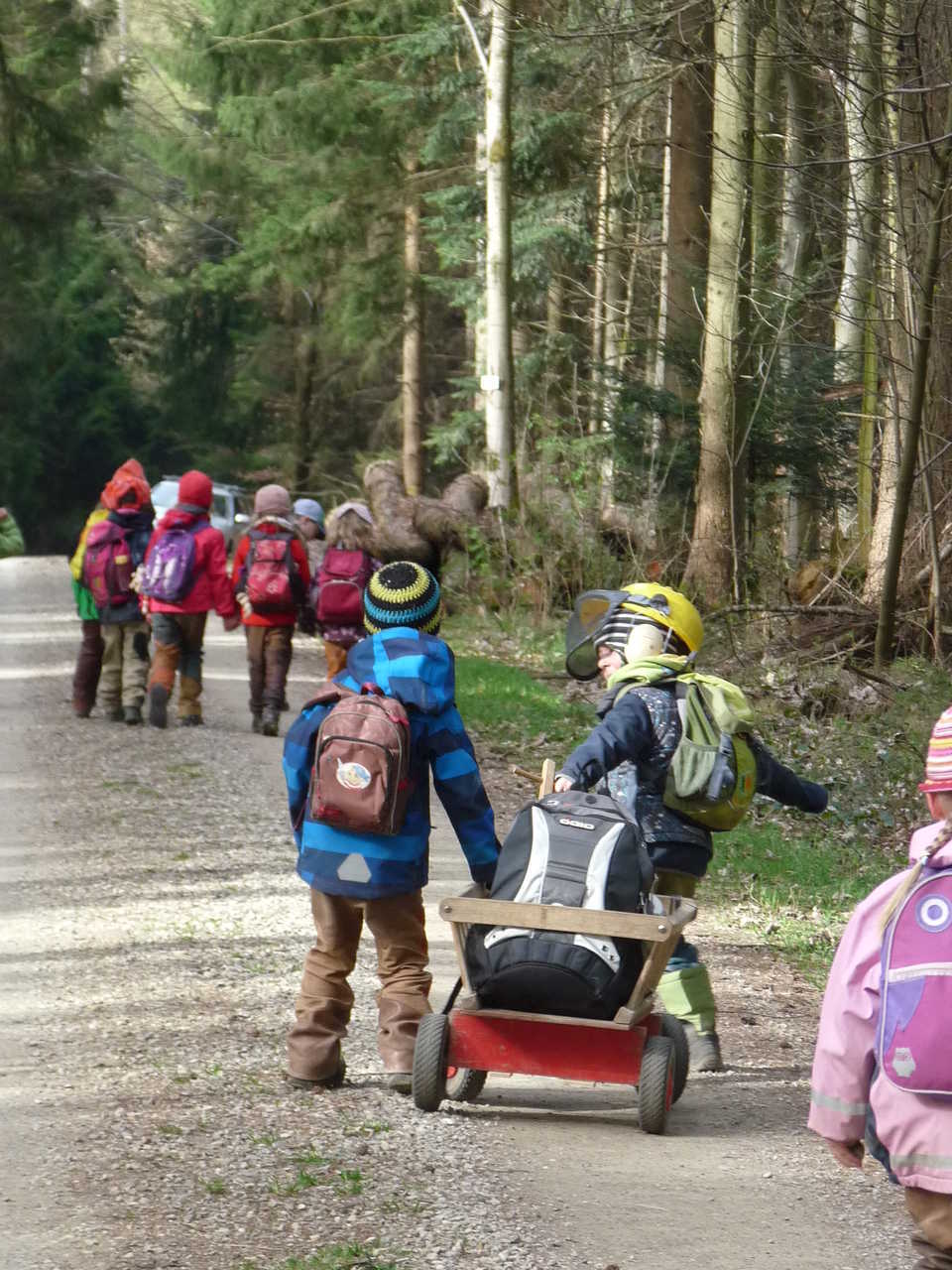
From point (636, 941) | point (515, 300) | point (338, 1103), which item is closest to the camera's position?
point (636, 941)

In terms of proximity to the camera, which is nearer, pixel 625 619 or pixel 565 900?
pixel 565 900

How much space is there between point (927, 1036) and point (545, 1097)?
9.87ft

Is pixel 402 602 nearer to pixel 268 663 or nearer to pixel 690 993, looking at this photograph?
pixel 690 993

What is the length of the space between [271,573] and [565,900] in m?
8.40

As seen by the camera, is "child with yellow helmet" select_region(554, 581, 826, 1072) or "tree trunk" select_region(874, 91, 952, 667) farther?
"tree trunk" select_region(874, 91, 952, 667)

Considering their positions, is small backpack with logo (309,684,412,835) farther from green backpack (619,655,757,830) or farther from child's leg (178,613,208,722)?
child's leg (178,613,208,722)

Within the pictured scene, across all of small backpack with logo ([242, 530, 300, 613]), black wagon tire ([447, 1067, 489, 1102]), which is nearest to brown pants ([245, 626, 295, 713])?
small backpack with logo ([242, 530, 300, 613])

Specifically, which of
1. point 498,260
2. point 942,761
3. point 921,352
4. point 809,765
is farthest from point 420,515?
point 942,761

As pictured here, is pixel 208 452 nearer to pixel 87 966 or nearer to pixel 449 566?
pixel 449 566

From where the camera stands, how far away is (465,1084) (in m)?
5.82

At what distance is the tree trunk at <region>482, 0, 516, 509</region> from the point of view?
22.7 metres

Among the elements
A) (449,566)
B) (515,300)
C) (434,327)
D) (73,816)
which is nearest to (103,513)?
(73,816)

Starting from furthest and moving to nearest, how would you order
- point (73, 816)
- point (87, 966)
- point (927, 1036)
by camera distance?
point (73, 816) → point (87, 966) → point (927, 1036)

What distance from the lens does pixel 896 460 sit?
14.2 meters
